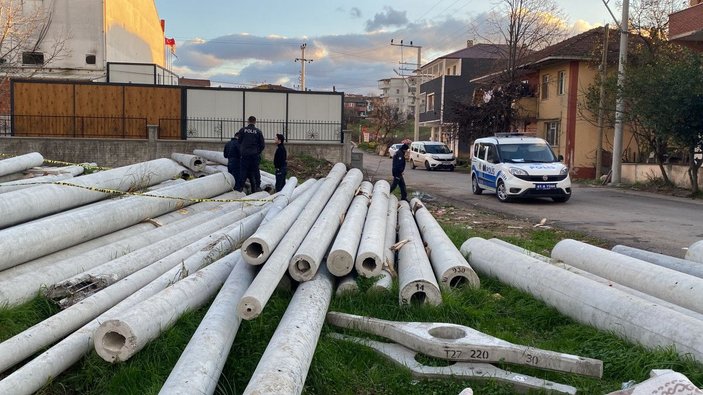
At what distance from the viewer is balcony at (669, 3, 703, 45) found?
2162 centimetres

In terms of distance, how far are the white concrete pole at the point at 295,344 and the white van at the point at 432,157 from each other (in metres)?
30.7

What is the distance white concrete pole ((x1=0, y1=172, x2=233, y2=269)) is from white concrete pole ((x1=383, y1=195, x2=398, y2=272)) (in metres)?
3.30

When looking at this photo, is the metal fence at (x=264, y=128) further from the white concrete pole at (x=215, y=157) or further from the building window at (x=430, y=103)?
the building window at (x=430, y=103)

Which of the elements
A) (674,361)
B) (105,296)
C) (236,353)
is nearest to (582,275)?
(674,361)

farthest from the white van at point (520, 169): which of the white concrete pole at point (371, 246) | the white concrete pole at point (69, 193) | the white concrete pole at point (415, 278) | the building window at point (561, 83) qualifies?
the building window at point (561, 83)

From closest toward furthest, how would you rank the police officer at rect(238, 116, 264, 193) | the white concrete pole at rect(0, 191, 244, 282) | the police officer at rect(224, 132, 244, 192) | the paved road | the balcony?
1. the white concrete pole at rect(0, 191, 244, 282)
2. the paved road
3. the police officer at rect(238, 116, 264, 193)
4. the police officer at rect(224, 132, 244, 192)
5. the balcony

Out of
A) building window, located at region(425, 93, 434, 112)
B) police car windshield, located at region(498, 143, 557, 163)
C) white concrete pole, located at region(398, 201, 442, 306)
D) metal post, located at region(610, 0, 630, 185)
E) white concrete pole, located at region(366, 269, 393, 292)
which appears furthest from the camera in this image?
building window, located at region(425, 93, 434, 112)

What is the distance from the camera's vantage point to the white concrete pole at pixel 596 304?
15.0ft

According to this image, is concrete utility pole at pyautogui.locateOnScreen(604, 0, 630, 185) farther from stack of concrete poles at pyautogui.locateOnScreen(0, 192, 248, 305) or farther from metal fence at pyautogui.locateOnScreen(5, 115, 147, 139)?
Result: stack of concrete poles at pyautogui.locateOnScreen(0, 192, 248, 305)

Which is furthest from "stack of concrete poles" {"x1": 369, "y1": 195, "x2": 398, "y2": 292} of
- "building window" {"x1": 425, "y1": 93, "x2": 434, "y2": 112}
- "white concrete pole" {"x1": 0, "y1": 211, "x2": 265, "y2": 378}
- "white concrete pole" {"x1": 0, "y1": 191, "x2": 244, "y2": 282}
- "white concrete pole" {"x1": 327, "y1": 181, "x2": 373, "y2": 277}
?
"building window" {"x1": 425, "y1": 93, "x2": 434, "y2": 112}

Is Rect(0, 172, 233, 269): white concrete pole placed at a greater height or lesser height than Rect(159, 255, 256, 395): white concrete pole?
greater

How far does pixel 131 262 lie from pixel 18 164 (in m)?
7.86

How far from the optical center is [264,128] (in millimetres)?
27359

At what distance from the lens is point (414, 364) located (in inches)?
182
